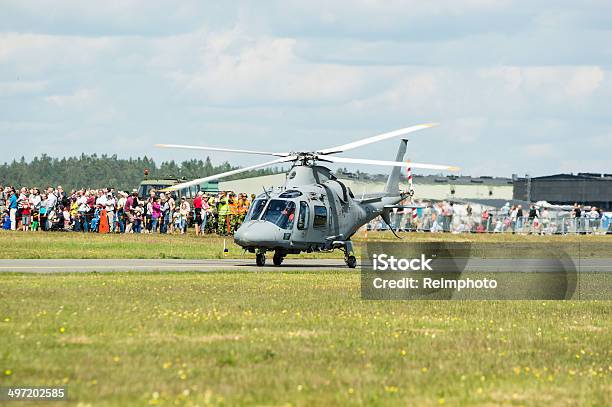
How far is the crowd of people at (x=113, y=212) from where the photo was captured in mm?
52000

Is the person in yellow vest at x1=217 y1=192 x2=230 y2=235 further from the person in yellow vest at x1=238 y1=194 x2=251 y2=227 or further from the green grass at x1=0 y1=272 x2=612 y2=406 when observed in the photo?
the green grass at x1=0 y1=272 x2=612 y2=406

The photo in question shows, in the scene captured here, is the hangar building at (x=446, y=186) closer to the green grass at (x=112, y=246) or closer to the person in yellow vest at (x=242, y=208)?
the person in yellow vest at (x=242, y=208)

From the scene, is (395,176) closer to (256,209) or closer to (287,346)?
(256,209)

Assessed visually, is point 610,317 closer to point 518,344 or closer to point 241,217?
point 518,344

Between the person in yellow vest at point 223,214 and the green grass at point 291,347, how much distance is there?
2814 centimetres

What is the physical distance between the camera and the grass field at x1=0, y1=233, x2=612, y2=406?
42.9 feet

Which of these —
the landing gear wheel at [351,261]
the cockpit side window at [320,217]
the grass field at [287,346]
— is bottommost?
the grass field at [287,346]

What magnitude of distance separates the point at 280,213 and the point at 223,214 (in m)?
18.6

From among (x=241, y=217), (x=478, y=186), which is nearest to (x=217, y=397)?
(x=241, y=217)

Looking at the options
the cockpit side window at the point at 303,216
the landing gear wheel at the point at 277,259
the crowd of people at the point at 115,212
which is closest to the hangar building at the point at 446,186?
the crowd of people at the point at 115,212

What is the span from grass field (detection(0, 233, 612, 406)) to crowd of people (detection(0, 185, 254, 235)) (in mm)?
25782

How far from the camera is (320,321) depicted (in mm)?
19609

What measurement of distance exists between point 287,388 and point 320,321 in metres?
6.41

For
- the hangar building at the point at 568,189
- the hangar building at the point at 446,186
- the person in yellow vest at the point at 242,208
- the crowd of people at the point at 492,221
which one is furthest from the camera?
the hangar building at the point at 568,189
